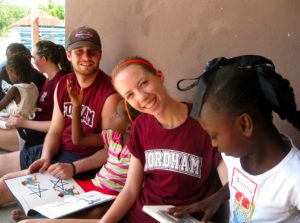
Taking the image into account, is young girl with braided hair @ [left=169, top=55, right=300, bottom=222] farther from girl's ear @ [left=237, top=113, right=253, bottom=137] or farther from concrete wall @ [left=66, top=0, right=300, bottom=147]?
concrete wall @ [left=66, top=0, right=300, bottom=147]

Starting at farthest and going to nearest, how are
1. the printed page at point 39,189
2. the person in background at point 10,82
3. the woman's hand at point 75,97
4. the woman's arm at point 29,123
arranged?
the person in background at point 10,82 < the woman's arm at point 29,123 < the woman's hand at point 75,97 < the printed page at point 39,189

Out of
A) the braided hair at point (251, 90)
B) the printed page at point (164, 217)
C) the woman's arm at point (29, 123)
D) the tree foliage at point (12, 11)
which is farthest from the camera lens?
the tree foliage at point (12, 11)

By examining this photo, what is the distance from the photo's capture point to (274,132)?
1.24 meters

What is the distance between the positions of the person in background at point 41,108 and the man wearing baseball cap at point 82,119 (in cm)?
40

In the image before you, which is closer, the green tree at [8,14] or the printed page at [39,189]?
the printed page at [39,189]

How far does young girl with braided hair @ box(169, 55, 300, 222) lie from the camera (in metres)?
1.16

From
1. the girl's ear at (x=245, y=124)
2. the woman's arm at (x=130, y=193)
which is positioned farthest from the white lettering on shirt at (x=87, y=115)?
the girl's ear at (x=245, y=124)

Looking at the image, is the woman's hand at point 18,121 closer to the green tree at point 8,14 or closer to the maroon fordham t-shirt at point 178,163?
the maroon fordham t-shirt at point 178,163

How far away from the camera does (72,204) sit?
186 cm

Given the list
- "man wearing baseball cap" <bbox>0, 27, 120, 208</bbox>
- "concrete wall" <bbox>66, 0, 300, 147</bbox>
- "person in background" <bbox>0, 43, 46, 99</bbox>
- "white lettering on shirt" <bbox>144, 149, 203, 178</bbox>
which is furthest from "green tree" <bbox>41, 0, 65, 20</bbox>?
"white lettering on shirt" <bbox>144, 149, 203, 178</bbox>

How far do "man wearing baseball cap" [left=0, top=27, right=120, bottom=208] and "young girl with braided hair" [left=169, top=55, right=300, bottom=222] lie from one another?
1275 millimetres

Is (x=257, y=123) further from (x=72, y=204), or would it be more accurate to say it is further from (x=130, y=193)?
(x=72, y=204)

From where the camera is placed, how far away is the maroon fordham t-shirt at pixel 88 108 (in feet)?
8.05

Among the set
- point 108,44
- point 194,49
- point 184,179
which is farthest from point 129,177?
point 108,44
